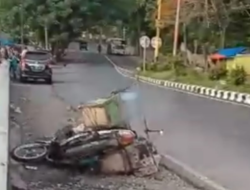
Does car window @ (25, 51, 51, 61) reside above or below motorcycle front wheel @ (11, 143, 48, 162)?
below

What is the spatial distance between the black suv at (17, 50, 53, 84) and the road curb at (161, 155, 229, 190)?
22.7m

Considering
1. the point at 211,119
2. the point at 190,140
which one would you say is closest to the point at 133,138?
the point at 190,140

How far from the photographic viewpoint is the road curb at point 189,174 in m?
8.50

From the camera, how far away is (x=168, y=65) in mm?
46219

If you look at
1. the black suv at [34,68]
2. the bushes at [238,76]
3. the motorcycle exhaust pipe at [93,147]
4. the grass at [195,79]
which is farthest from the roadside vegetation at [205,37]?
the motorcycle exhaust pipe at [93,147]

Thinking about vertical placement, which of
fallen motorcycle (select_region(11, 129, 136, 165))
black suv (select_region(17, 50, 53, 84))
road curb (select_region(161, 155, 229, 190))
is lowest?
black suv (select_region(17, 50, 53, 84))

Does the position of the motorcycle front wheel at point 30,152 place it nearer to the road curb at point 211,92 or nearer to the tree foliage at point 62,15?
the road curb at point 211,92

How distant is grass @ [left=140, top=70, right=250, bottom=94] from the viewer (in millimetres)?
29372

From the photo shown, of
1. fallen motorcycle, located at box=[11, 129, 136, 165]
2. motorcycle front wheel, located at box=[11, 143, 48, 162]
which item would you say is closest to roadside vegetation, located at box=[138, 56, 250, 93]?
motorcycle front wheel, located at box=[11, 143, 48, 162]

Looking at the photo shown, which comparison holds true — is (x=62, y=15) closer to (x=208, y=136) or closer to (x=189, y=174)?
(x=208, y=136)

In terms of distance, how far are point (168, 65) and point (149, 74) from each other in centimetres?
163

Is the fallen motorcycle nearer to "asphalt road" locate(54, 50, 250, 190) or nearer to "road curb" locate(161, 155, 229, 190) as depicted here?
"road curb" locate(161, 155, 229, 190)

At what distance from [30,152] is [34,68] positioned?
75.5ft

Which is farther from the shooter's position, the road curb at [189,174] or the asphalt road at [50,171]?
the asphalt road at [50,171]
